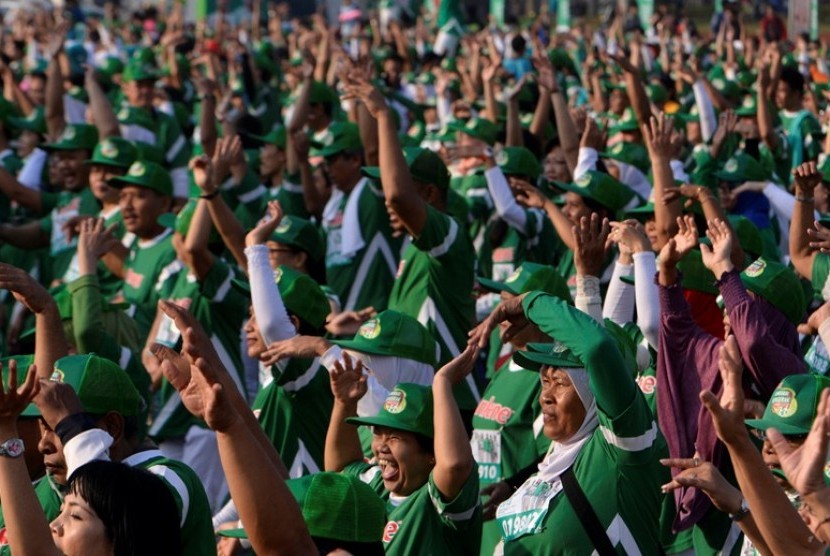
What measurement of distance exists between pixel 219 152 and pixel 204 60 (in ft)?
29.6

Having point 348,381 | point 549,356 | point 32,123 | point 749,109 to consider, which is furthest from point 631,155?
point 32,123

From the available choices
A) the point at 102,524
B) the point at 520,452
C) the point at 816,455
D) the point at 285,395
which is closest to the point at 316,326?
the point at 285,395

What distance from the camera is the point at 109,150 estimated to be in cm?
1031

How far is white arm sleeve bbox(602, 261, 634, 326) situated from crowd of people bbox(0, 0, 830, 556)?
1cm

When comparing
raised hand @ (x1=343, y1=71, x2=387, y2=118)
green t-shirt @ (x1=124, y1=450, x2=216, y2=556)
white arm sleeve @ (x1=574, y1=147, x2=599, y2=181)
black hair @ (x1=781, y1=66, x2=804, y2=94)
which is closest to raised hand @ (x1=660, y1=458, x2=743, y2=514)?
green t-shirt @ (x1=124, y1=450, x2=216, y2=556)

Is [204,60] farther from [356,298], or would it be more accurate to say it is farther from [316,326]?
[316,326]

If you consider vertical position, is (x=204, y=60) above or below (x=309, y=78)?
below

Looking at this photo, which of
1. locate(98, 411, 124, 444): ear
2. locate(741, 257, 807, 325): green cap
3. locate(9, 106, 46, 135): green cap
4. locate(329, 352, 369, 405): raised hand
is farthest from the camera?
locate(9, 106, 46, 135): green cap

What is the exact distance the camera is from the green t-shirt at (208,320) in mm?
8734

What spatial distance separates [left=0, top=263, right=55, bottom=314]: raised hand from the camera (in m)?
6.44

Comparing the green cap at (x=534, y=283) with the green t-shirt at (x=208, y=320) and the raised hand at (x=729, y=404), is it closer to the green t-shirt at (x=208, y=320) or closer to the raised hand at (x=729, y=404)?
the green t-shirt at (x=208, y=320)

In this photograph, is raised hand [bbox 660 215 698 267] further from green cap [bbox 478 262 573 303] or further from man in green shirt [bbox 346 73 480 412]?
man in green shirt [bbox 346 73 480 412]

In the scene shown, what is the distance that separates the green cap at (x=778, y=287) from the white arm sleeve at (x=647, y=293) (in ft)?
1.24

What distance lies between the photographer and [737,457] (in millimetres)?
4242
